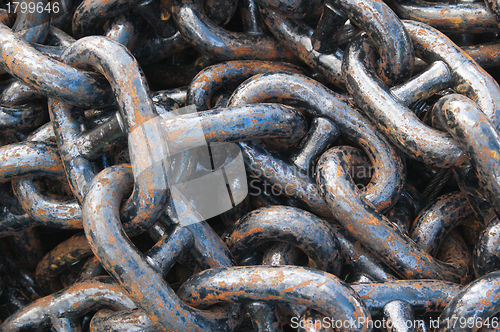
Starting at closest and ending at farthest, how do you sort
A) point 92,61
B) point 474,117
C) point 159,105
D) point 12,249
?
point 474,117, point 92,61, point 159,105, point 12,249

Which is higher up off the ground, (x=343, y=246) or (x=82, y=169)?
(x=82, y=169)

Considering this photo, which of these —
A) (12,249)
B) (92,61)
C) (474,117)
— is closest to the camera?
(474,117)

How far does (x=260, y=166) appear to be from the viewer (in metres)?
1.01

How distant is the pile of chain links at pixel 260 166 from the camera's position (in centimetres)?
84

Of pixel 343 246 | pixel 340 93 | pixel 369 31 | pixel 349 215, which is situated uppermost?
pixel 369 31

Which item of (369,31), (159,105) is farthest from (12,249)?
(369,31)

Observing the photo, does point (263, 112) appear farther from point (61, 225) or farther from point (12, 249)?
point (12, 249)

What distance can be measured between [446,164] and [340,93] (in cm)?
37

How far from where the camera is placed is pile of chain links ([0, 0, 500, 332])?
84 cm

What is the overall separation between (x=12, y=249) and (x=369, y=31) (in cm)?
127

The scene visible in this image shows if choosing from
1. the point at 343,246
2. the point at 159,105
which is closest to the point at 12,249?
the point at 159,105

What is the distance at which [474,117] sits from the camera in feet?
2.74

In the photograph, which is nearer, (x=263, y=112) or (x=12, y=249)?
(x=263, y=112)

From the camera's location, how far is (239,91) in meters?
1.03
